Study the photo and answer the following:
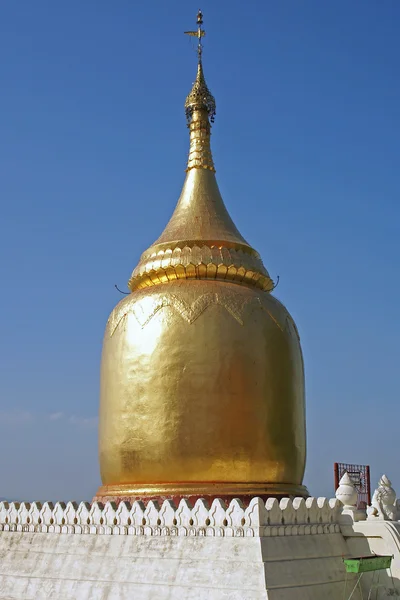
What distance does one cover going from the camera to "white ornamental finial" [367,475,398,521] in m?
15.9

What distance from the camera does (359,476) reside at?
930 inches

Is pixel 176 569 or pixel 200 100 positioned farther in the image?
pixel 200 100

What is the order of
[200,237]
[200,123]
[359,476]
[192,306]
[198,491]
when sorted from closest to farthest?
[198,491]
[192,306]
[200,237]
[200,123]
[359,476]

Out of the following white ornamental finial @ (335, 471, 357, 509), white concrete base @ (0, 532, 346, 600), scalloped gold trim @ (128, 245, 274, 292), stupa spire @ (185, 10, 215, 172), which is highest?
stupa spire @ (185, 10, 215, 172)

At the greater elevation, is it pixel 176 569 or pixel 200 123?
pixel 200 123

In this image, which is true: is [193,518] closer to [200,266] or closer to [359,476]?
[200,266]

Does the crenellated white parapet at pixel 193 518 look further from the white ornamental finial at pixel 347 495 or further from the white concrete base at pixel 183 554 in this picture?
the white ornamental finial at pixel 347 495

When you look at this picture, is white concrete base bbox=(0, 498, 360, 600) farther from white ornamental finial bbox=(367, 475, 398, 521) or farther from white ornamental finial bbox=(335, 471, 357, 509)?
white ornamental finial bbox=(367, 475, 398, 521)

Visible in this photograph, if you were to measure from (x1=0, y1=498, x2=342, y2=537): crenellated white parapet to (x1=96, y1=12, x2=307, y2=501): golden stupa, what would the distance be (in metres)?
1.53

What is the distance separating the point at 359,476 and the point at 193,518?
1085cm

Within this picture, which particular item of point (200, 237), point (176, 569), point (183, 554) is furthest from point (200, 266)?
point (176, 569)

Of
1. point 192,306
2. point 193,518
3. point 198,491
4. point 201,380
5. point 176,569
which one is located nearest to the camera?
point 176,569

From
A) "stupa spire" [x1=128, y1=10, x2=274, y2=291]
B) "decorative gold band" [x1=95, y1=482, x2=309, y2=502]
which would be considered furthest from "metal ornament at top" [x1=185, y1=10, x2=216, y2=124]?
"decorative gold band" [x1=95, y1=482, x2=309, y2=502]

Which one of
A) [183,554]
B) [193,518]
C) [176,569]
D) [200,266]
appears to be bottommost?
[176,569]
